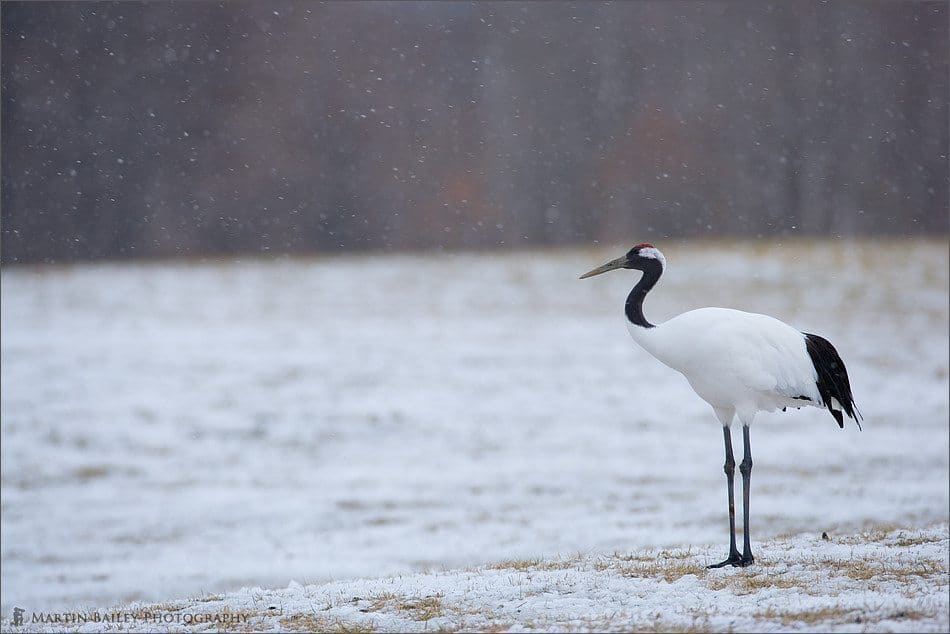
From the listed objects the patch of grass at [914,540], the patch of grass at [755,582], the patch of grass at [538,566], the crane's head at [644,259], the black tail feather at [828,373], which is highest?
the crane's head at [644,259]

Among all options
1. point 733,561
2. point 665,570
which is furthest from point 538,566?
point 733,561

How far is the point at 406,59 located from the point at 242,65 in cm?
678

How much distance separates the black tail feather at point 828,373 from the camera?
6.24 m

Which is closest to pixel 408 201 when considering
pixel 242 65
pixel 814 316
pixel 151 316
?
pixel 242 65

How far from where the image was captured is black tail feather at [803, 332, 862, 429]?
6.24m

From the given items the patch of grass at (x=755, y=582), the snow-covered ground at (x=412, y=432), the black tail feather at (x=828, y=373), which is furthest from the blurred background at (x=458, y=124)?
the patch of grass at (x=755, y=582)

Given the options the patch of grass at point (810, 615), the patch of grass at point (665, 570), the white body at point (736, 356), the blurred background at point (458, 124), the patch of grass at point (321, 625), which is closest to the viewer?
the patch of grass at point (810, 615)

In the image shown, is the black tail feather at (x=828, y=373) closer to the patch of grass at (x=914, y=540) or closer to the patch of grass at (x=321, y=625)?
the patch of grass at (x=914, y=540)

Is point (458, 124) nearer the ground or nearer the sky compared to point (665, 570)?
nearer the sky

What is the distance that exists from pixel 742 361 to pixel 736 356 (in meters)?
0.05

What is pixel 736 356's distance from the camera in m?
5.97

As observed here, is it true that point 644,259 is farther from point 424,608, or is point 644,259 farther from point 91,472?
point 91,472

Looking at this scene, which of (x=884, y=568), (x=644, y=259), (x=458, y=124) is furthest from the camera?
(x=458, y=124)

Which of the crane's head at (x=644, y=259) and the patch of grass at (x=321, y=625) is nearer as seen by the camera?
the patch of grass at (x=321, y=625)
